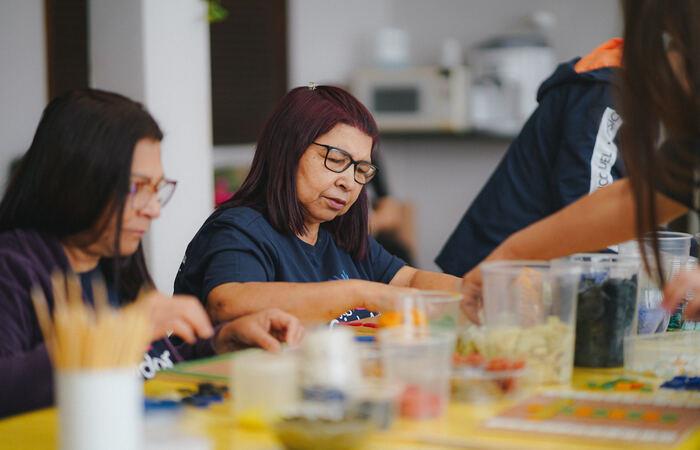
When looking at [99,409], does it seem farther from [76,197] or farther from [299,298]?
[299,298]

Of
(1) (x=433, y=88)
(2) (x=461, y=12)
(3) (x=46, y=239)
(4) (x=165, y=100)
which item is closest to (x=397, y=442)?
(3) (x=46, y=239)

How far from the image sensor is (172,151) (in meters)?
3.98

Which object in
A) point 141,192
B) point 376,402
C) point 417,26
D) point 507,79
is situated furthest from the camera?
point 417,26

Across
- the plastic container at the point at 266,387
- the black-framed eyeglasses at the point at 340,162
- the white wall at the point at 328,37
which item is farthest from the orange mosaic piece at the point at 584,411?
the white wall at the point at 328,37

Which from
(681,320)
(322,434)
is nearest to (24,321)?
(322,434)

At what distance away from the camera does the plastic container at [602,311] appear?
1934 millimetres

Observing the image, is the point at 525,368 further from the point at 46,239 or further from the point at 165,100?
the point at 165,100

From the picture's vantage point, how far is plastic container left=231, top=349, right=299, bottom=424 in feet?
4.82

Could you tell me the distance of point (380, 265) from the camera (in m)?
2.78

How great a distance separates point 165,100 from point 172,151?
0.19 metres

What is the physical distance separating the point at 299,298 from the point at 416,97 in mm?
4206

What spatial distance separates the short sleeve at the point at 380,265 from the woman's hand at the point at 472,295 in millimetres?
844

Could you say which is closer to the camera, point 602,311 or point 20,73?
point 602,311

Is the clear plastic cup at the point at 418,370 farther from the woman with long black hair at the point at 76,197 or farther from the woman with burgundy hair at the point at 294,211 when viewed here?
the woman with burgundy hair at the point at 294,211
